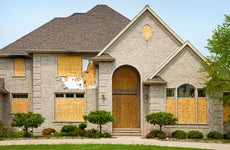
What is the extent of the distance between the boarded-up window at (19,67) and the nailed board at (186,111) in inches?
488

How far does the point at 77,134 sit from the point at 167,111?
6.35 meters

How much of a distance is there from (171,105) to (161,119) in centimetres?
236

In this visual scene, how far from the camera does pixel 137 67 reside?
1241 inches

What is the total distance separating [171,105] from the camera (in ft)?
98.3

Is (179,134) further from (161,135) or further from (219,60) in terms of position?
(219,60)

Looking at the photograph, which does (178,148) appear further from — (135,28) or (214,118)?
(135,28)

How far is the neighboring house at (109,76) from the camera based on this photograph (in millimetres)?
30016

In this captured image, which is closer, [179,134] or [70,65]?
[179,134]

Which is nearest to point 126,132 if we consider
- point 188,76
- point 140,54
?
point 140,54

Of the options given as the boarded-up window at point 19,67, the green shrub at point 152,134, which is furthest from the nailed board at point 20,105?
the green shrub at point 152,134

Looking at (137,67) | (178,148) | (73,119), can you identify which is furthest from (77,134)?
(178,148)

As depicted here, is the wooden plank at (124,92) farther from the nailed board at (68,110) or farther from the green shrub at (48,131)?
the green shrub at (48,131)

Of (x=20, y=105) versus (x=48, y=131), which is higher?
(x=20, y=105)

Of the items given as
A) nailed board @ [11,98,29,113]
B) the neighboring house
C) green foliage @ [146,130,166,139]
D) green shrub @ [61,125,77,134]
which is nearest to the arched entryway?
the neighboring house
